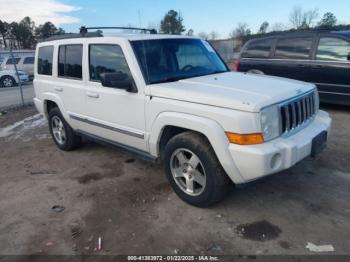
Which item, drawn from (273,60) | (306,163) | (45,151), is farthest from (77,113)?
(273,60)

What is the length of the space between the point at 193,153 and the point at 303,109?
1326 mm

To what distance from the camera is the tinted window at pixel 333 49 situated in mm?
7090

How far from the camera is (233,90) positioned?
133 inches

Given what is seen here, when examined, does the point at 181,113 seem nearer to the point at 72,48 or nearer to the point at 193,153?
the point at 193,153

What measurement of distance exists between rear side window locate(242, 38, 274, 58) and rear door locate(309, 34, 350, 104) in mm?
1269

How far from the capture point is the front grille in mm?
3274

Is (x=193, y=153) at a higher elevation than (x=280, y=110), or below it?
below

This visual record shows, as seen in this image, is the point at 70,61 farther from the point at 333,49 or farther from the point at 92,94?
the point at 333,49

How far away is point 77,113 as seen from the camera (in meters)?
5.05

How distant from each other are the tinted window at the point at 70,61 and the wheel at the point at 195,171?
2107mm

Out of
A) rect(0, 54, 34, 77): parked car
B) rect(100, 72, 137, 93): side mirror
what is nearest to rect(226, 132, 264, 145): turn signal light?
rect(100, 72, 137, 93): side mirror

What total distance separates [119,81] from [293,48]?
564 cm

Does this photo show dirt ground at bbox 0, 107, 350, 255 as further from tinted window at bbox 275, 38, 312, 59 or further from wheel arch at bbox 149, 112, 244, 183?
tinted window at bbox 275, 38, 312, 59

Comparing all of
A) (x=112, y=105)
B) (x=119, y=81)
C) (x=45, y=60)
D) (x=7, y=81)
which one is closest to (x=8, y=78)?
(x=7, y=81)
